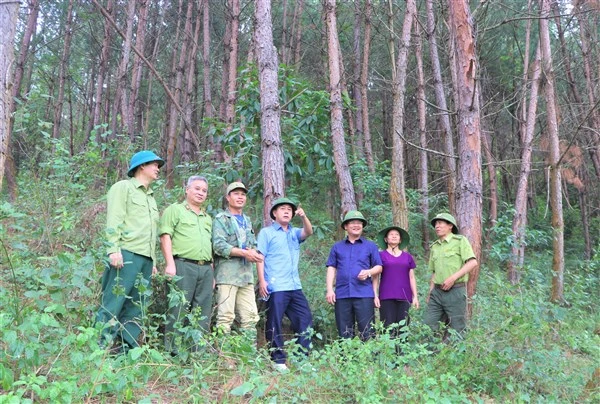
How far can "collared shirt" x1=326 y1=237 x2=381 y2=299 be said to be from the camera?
5129mm

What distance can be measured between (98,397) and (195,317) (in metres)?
0.90

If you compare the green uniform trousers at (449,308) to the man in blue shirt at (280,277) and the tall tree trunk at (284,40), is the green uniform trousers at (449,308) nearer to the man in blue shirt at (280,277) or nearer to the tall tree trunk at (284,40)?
the man in blue shirt at (280,277)

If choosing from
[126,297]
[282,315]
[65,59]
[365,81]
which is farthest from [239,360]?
[65,59]

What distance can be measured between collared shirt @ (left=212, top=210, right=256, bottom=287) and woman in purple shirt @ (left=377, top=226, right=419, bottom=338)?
1517 mm

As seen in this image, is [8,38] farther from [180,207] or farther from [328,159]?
[328,159]

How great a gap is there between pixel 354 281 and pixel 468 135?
200 cm

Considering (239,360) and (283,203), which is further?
(283,203)

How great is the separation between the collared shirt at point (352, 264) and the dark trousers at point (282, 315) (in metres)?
0.43

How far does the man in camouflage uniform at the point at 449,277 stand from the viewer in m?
5.12

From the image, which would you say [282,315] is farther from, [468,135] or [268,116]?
[468,135]

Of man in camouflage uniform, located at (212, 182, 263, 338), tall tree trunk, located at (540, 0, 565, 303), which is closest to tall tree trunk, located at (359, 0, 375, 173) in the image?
tall tree trunk, located at (540, 0, 565, 303)

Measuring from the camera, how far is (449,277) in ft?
16.9

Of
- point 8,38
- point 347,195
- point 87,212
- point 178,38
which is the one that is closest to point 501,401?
point 347,195

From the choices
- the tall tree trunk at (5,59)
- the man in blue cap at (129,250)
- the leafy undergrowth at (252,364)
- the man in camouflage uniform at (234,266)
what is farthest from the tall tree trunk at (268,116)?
the tall tree trunk at (5,59)
